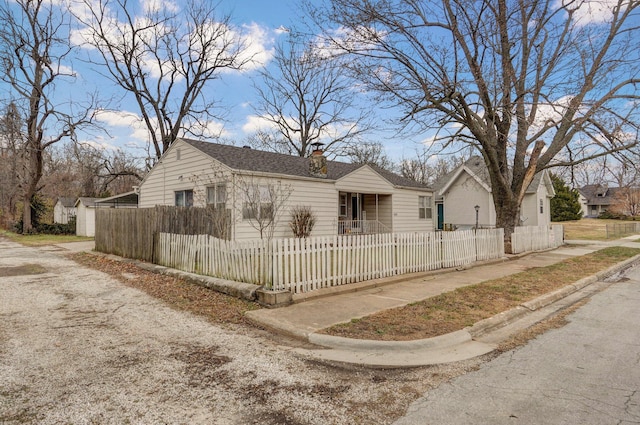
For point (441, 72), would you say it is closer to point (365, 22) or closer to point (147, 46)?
point (365, 22)

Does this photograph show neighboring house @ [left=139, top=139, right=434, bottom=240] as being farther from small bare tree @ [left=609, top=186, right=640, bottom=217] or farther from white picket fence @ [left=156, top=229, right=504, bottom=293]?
small bare tree @ [left=609, top=186, right=640, bottom=217]

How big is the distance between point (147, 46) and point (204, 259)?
24.8 metres

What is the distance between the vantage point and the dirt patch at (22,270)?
33.4ft

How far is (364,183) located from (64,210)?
1274 inches

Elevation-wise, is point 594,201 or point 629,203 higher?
point 594,201

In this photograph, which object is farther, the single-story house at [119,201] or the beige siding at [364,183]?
the single-story house at [119,201]

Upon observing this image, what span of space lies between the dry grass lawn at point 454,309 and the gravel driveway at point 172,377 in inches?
35.8

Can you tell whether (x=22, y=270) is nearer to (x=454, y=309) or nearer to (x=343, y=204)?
(x=454, y=309)

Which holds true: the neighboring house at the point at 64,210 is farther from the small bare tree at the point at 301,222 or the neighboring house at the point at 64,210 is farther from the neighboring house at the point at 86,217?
the small bare tree at the point at 301,222

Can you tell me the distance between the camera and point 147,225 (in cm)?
1167

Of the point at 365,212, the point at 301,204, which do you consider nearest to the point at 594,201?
the point at 365,212

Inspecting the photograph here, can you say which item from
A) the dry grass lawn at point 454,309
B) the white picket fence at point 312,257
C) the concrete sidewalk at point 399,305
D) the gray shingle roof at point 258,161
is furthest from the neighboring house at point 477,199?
the concrete sidewalk at point 399,305

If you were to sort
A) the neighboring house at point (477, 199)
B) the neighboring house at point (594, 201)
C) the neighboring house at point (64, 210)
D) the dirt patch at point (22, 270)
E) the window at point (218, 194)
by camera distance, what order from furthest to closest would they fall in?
the neighboring house at point (594, 201)
the neighboring house at point (64, 210)
the neighboring house at point (477, 199)
the window at point (218, 194)
the dirt patch at point (22, 270)

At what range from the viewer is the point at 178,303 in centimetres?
711
